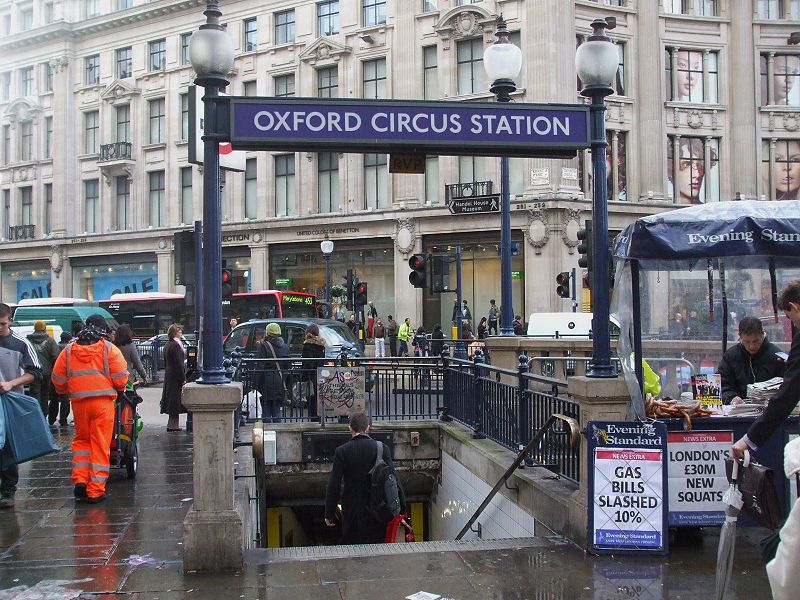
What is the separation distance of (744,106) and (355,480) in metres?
34.2

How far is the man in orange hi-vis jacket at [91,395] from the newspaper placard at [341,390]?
4.15m

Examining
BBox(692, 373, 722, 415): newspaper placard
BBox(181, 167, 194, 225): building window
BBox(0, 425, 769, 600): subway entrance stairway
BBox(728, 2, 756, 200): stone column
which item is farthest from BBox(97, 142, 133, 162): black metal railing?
BBox(692, 373, 722, 415): newspaper placard

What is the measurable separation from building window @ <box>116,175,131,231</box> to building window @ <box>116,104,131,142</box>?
2173 mm

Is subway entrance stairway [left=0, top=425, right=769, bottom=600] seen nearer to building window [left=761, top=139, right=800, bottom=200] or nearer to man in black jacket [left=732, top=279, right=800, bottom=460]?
man in black jacket [left=732, top=279, right=800, bottom=460]

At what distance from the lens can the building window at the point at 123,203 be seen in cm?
4657

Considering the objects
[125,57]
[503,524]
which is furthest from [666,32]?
[503,524]

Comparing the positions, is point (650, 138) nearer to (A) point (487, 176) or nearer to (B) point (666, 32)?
(B) point (666, 32)

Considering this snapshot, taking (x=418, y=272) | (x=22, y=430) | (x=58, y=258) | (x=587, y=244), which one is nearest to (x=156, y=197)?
(x=58, y=258)

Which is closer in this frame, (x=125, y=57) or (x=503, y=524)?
(x=503, y=524)

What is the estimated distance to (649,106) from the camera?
119 feet

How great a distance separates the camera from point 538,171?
112ft

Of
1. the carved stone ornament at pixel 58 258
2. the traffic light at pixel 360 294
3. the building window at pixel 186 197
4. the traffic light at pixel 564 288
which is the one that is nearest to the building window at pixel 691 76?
the traffic light at pixel 564 288

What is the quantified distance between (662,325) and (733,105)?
3191 cm

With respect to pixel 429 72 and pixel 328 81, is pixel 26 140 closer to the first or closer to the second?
pixel 328 81
